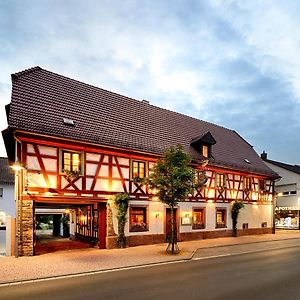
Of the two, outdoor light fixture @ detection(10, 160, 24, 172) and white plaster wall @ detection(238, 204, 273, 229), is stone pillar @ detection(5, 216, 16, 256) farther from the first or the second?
white plaster wall @ detection(238, 204, 273, 229)

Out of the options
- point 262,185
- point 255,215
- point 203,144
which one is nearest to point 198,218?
point 203,144

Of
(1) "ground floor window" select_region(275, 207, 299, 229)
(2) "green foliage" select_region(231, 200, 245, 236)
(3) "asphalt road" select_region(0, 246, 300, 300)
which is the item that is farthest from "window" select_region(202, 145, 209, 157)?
(1) "ground floor window" select_region(275, 207, 299, 229)

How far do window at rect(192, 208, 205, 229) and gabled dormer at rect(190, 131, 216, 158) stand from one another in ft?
13.7

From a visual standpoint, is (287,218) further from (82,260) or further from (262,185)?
(82,260)

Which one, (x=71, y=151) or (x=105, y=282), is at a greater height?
(x=71, y=151)

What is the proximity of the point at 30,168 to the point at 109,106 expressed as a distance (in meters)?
8.34

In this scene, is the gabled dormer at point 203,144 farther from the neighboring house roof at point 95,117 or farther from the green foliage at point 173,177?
the green foliage at point 173,177

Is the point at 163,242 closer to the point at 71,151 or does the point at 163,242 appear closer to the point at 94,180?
the point at 94,180

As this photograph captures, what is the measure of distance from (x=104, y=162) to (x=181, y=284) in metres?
11.0

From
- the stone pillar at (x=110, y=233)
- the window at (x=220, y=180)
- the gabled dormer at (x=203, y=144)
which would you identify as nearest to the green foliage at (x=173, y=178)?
the stone pillar at (x=110, y=233)

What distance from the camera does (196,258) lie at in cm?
1722

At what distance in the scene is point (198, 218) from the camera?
1046 inches

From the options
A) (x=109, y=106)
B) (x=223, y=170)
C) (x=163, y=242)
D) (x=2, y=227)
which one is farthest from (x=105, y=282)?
(x=2, y=227)

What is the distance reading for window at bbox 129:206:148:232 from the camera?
863 inches
